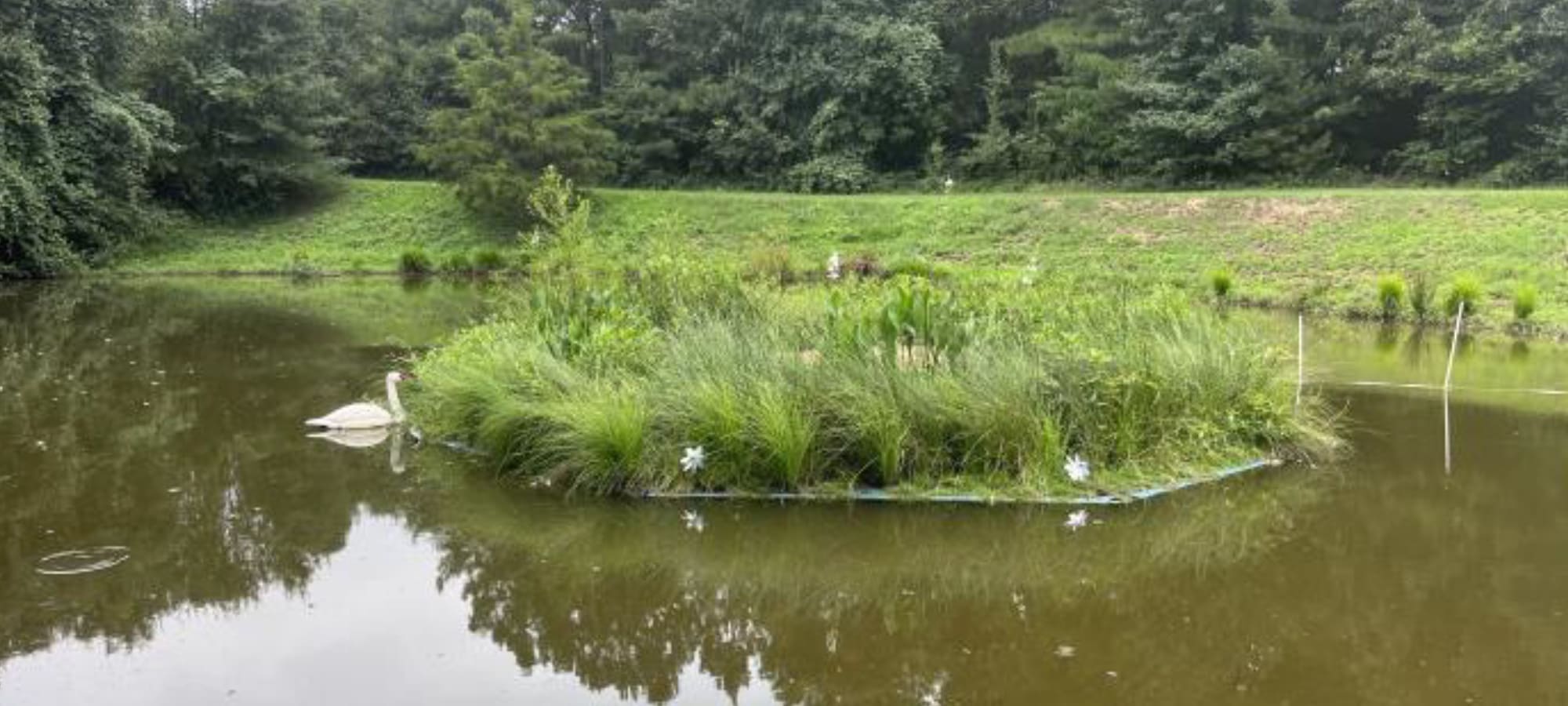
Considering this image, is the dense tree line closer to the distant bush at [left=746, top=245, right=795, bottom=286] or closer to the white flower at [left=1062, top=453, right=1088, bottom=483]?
the distant bush at [left=746, top=245, right=795, bottom=286]

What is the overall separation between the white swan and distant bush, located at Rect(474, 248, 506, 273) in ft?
57.7

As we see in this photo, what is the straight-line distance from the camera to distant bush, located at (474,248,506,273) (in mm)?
27344

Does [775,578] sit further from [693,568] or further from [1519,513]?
[1519,513]

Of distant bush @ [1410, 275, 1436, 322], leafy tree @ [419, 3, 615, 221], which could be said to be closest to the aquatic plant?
distant bush @ [1410, 275, 1436, 322]

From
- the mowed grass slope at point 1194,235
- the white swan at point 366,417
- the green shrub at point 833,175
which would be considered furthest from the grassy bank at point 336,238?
the white swan at point 366,417

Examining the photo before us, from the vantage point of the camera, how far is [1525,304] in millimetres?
15602

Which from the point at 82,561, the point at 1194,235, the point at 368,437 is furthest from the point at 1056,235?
the point at 82,561

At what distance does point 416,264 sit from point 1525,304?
69.3ft

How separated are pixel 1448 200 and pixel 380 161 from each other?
3060 centimetres

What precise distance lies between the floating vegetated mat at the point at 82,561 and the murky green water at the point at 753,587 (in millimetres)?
31

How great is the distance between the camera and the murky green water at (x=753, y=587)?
5.22 meters

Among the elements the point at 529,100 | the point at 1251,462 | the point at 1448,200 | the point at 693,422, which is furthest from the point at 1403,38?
the point at 693,422

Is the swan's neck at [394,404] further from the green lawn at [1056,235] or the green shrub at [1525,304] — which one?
the green shrub at [1525,304]

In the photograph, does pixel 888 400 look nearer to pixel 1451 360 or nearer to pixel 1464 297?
pixel 1451 360
